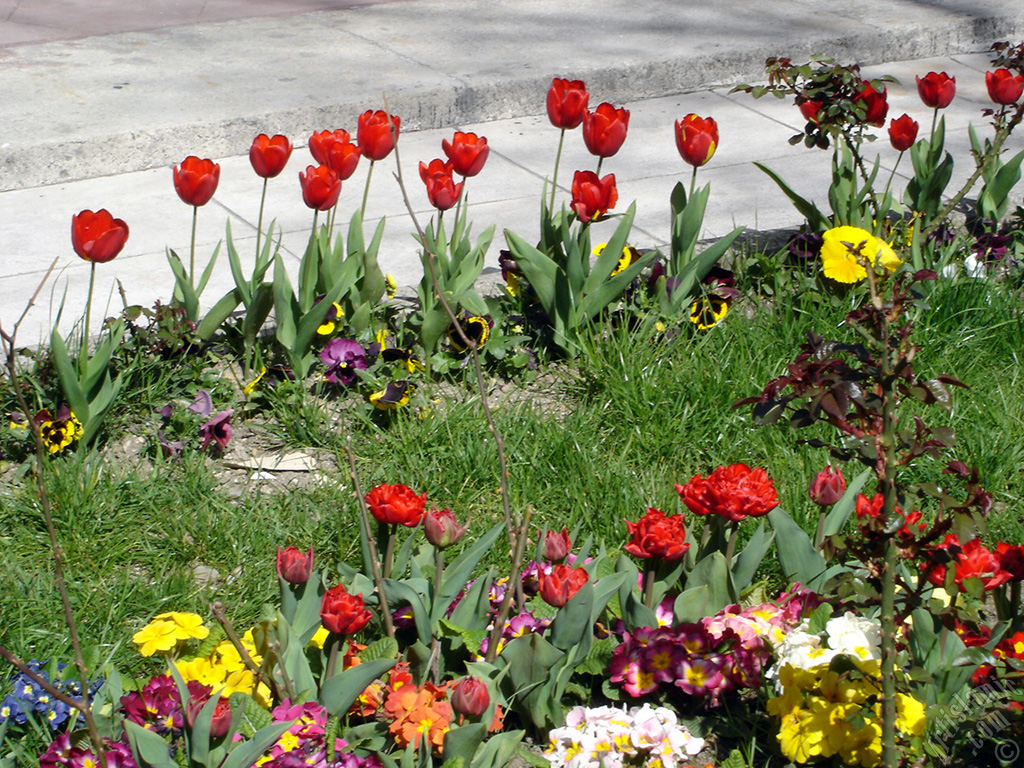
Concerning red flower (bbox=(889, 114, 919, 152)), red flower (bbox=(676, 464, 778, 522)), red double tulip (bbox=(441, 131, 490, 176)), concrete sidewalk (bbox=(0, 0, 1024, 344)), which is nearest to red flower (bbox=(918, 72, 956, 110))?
red flower (bbox=(889, 114, 919, 152))

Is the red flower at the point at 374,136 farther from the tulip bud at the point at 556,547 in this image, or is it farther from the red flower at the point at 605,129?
the tulip bud at the point at 556,547

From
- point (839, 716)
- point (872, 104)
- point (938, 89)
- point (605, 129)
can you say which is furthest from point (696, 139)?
point (839, 716)

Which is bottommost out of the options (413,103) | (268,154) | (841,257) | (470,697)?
(470,697)

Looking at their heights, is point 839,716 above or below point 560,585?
below

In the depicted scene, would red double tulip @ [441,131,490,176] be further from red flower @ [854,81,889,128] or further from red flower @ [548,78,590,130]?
red flower @ [854,81,889,128]

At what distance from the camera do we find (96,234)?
8.29 ft

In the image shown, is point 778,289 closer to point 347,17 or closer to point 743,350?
point 743,350

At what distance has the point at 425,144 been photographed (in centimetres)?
545

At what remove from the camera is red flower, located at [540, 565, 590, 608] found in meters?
1.80

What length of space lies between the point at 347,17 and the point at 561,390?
495cm

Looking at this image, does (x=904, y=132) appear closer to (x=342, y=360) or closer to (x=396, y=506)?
(x=342, y=360)

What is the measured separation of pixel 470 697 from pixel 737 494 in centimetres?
56

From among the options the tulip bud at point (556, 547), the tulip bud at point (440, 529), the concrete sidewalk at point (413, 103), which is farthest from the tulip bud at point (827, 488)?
the concrete sidewalk at point (413, 103)
